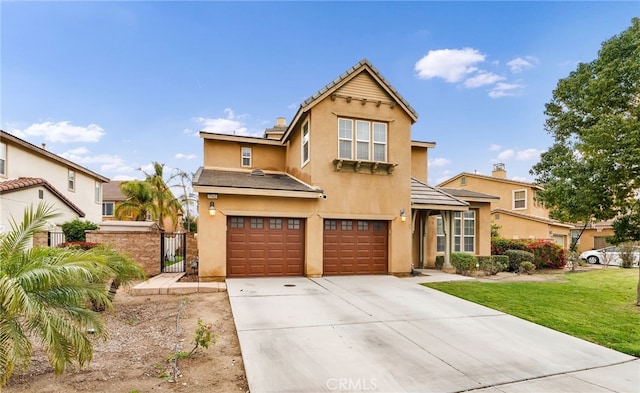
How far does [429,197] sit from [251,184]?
25.4ft

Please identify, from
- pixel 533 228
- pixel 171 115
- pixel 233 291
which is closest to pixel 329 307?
pixel 233 291

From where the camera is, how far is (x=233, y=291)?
384 inches

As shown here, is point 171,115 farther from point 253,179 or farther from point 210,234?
point 210,234

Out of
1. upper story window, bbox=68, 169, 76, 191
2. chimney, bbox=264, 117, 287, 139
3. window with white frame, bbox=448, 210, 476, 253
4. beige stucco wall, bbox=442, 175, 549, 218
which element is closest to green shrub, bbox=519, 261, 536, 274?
window with white frame, bbox=448, 210, 476, 253

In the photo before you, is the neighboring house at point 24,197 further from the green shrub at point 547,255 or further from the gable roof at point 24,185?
the green shrub at point 547,255

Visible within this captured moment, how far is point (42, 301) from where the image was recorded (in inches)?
164

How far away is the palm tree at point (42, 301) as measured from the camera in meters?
3.71

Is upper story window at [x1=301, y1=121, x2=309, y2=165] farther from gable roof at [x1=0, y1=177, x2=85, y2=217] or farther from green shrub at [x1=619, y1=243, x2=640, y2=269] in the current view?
green shrub at [x1=619, y1=243, x2=640, y2=269]

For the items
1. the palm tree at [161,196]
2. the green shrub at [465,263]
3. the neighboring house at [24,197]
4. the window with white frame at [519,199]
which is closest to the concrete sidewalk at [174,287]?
the neighboring house at [24,197]

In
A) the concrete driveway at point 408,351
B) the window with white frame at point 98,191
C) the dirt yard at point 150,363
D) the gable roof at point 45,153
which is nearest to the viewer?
the dirt yard at point 150,363

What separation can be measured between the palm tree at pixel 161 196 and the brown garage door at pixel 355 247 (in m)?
20.8

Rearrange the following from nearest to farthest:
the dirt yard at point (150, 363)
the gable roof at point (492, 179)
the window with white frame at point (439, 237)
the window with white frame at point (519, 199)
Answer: the dirt yard at point (150, 363) → the window with white frame at point (439, 237) → the gable roof at point (492, 179) → the window with white frame at point (519, 199)

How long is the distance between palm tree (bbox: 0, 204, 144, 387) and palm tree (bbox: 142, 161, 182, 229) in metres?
25.3

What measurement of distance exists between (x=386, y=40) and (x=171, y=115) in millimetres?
15184
